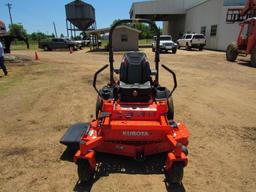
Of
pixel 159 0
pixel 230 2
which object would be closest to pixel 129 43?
pixel 230 2

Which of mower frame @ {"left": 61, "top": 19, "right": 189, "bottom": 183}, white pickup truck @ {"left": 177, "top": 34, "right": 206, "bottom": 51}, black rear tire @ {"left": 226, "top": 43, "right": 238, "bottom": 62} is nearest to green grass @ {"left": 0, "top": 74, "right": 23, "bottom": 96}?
mower frame @ {"left": 61, "top": 19, "right": 189, "bottom": 183}

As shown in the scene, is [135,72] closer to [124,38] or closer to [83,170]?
[83,170]

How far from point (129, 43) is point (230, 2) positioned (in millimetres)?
12004

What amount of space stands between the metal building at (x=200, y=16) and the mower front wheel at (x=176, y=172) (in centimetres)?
2786

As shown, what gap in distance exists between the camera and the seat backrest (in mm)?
4754

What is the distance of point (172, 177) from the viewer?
359cm

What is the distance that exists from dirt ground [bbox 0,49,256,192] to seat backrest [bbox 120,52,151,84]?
1394mm

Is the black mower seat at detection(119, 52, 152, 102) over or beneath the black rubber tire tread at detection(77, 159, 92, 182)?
over

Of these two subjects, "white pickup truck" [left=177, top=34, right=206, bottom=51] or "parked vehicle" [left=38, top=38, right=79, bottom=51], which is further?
"parked vehicle" [left=38, top=38, right=79, bottom=51]

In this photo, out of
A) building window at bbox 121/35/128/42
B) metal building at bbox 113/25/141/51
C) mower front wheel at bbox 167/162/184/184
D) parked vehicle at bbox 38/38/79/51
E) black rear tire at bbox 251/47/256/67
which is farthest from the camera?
parked vehicle at bbox 38/38/79/51

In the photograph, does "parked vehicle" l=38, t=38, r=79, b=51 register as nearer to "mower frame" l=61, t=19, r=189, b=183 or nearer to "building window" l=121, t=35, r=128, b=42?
"building window" l=121, t=35, r=128, b=42

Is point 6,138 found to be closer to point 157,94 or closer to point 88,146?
point 88,146

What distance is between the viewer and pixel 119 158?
14.6 feet

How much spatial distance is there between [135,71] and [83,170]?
6.49ft
